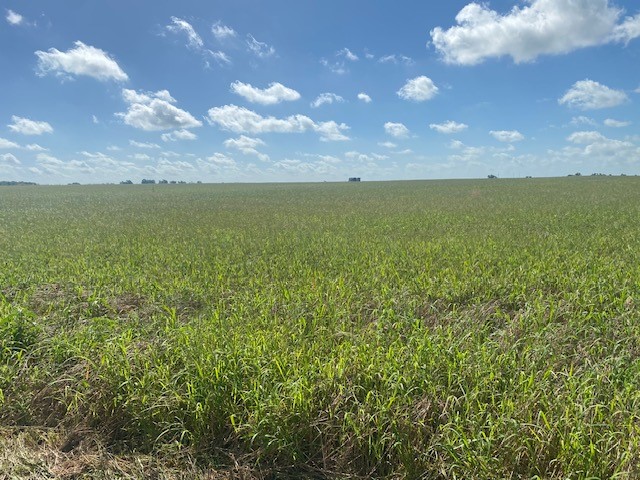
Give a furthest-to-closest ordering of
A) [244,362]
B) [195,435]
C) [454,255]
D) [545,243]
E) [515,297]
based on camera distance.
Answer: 1. [545,243]
2. [454,255]
3. [515,297]
4. [244,362]
5. [195,435]

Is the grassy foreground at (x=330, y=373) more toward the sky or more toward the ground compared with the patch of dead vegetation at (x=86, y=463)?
more toward the sky

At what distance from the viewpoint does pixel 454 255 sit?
8.32 meters

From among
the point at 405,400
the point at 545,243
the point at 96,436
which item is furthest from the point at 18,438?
the point at 545,243

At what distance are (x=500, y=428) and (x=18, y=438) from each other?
4312 millimetres

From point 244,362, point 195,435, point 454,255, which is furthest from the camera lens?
point 454,255

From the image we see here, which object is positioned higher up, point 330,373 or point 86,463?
point 330,373

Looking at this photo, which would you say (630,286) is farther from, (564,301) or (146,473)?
(146,473)

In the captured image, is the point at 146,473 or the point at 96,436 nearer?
the point at 146,473

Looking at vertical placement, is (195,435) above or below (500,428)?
below

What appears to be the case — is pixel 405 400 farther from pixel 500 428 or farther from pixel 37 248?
pixel 37 248

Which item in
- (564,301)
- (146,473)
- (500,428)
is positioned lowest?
(146,473)

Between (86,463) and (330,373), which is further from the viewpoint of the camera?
(330,373)

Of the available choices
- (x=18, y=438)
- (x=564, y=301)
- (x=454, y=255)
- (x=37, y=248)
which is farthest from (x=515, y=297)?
(x=37, y=248)

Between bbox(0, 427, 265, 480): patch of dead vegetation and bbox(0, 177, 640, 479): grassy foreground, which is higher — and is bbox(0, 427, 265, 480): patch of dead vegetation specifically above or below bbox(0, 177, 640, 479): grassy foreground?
below
